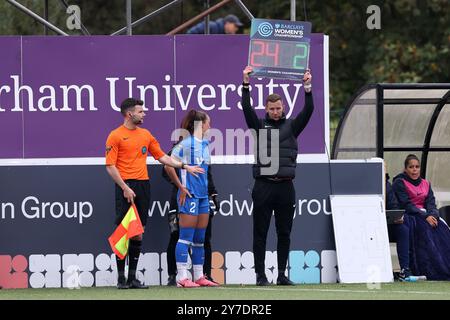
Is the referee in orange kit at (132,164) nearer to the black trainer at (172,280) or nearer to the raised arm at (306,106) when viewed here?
the black trainer at (172,280)

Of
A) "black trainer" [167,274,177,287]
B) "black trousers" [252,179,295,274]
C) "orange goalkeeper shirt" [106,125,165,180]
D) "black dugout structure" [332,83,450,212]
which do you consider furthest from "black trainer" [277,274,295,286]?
"black dugout structure" [332,83,450,212]

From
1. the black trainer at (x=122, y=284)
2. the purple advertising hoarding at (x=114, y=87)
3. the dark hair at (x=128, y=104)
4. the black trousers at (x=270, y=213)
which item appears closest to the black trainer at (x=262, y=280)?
the black trousers at (x=270, y=213)

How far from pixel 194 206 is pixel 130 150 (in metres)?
0.86

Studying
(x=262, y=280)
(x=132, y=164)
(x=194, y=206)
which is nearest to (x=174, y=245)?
(x=194, y=206)

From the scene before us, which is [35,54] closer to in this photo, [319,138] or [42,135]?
[42,135]

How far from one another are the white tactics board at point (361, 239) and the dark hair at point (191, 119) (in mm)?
1916

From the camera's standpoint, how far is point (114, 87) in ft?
55.4

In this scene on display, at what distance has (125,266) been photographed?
16391 millimetres

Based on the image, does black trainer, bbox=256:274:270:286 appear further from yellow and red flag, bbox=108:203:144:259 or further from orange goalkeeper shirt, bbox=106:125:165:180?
orange goalkeeper shirt, bbox=106:125:165:180

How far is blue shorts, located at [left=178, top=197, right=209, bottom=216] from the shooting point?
622 inches

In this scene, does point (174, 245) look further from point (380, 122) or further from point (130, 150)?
point (380, 122)
